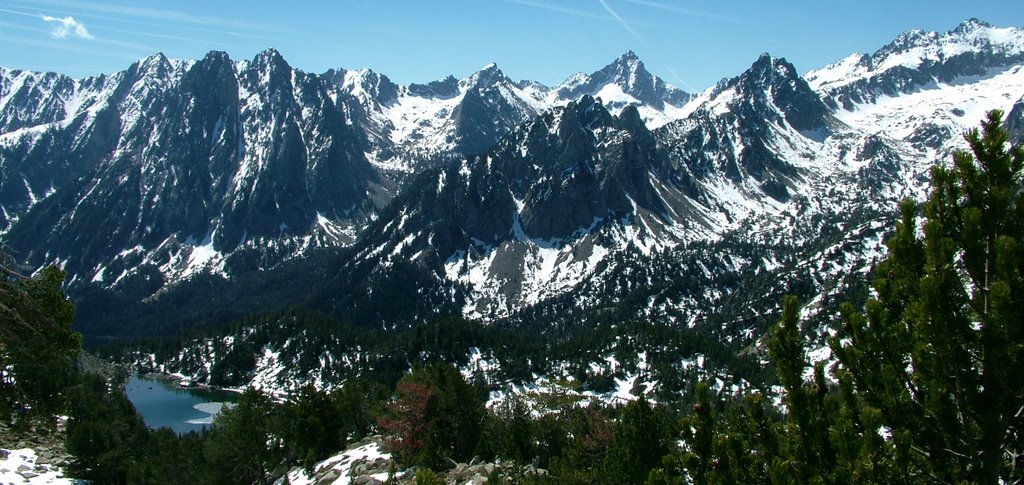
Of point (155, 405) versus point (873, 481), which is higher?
point (155, 405)

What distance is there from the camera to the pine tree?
32.7 ft

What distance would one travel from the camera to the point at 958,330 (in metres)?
10.1

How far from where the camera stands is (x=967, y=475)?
11031 millimetres

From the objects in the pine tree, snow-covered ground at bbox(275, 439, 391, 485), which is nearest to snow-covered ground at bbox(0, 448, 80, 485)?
snow-covered ground at bbox(275, 439, 391, 485)

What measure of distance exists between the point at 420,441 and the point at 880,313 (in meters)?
40.6

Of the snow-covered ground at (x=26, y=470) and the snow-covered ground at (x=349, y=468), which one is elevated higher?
the snow-covered ground at (x=26, y=470)

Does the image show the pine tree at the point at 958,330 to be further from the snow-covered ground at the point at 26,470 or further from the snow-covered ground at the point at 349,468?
the snow-covered ground at the point at 26,470

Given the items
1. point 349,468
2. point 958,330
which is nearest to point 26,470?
point 349,468

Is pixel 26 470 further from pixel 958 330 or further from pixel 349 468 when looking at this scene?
pixel 958 330

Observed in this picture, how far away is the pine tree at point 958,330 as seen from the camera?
32.7ft

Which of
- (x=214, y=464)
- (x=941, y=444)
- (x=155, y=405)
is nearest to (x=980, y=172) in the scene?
(x=941, y=444)

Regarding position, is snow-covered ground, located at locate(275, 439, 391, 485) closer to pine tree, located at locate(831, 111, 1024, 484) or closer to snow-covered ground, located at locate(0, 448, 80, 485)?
snow-covered ground, located at locate(0, 448, 80, 485)

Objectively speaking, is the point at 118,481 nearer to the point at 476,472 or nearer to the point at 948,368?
the point at 476,472

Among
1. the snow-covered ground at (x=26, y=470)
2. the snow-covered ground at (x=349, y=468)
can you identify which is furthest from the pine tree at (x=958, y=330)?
the snow-covered ground at (x=26, y=470)
